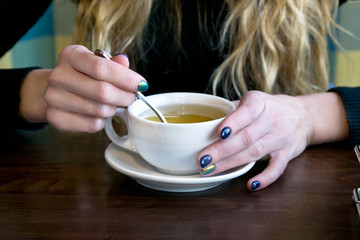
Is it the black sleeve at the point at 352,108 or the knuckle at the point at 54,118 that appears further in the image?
the black sleeve at the point at 352,108

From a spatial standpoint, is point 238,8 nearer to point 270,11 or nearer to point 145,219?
point 270,11

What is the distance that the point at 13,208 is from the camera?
62cm

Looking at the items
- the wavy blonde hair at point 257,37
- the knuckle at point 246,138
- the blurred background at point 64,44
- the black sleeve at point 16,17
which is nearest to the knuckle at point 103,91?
the knuckle at point 246,138

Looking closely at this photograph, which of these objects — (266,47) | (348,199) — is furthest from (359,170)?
(266,47)

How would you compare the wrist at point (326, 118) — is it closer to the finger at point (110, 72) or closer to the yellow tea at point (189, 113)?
the yellow tea at point (189, 113)

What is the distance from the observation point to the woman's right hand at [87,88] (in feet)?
2.18

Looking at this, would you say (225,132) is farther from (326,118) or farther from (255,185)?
(326,118)

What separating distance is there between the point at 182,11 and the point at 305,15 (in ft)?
1.33

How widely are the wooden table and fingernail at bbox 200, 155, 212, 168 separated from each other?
0.05m

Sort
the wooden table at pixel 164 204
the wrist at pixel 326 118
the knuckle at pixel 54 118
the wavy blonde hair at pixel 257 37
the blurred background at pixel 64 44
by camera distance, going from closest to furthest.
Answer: the wooden table at pixel 164 204, the knuckle at pixel 54 118, the wrist at pixel 326 118, the wavy blonde hair at pixel 257 37, the blurred background at pixel 64 44

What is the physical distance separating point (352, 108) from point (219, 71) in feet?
1.43

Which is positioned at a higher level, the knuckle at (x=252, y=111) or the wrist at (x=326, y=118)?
the knuckle at (x=252, y=111)

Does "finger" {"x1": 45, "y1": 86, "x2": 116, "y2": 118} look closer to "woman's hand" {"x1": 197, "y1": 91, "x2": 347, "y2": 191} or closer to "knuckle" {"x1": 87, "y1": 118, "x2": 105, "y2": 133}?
"knuckle" {"x1": 87, "y1": 118, "x2": 105, "y2": 133}

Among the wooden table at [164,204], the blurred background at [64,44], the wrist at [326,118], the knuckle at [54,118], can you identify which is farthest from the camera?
the blurred background at [64,44]
